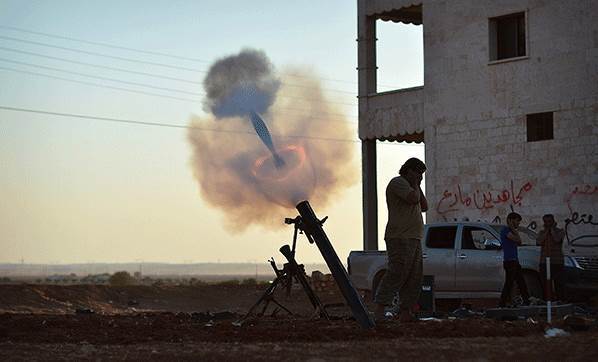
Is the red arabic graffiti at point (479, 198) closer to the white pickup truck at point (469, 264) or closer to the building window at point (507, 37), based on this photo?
the building window at point (507, 37)

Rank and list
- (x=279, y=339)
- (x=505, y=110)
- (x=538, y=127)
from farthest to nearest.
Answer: (x=505, y=110), (x=538, y=127), (x=279, y=339)

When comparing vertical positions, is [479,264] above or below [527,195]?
below

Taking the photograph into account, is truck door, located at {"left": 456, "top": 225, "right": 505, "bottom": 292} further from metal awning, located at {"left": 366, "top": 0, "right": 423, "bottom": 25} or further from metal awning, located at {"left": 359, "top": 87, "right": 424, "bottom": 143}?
metal awning, located at {"left": 366, "top": 0, "right": 423, "bottom": 25}

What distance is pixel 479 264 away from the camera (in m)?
24.1

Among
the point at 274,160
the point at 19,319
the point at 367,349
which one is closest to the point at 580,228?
the point at 274,160

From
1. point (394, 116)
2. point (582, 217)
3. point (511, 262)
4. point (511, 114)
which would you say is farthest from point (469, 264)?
point (394, 116)

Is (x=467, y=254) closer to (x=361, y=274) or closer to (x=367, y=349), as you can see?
(x=361, y=274)

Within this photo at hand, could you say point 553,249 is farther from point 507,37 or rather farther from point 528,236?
point 507,37

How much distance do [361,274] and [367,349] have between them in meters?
12.4

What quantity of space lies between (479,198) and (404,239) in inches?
586

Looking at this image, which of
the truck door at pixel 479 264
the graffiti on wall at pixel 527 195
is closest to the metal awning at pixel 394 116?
the graffiti on wall at pixel 527 195

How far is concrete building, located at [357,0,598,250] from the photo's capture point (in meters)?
28.5

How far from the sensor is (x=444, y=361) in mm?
12336

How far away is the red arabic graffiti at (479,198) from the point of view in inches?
1168
